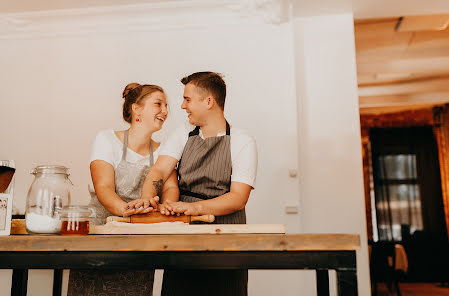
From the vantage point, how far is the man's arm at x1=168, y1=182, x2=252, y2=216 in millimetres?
1367

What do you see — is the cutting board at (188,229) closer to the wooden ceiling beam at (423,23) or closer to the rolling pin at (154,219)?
the rolling pin at (154,219)

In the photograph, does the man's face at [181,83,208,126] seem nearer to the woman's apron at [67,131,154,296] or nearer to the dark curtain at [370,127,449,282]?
the woman's apron at [67,131,154,296]

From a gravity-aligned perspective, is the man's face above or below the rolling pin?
above

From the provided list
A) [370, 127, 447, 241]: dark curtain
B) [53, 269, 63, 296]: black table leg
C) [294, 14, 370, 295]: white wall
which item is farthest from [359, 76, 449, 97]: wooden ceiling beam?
[53, 269, 63, 296]: black table leg

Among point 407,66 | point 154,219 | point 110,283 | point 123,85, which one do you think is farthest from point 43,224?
point 407,66

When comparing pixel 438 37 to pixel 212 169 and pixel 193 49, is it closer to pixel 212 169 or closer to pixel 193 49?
pixel 193 49

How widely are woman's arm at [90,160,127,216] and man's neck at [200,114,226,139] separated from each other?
18.0 inches

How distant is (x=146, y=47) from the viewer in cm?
378

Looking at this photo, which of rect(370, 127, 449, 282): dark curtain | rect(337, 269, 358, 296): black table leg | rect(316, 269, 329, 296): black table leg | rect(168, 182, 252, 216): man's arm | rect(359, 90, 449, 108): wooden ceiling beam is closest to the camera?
rect(337, 269, 358, 296): black table leg

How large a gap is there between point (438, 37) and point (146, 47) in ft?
11.3

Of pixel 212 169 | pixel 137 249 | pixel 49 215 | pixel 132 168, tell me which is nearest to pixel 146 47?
pixel 132 168

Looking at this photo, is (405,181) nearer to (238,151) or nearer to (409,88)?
(409,88)

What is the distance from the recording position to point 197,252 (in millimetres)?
875

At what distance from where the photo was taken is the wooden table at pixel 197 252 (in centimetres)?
85
